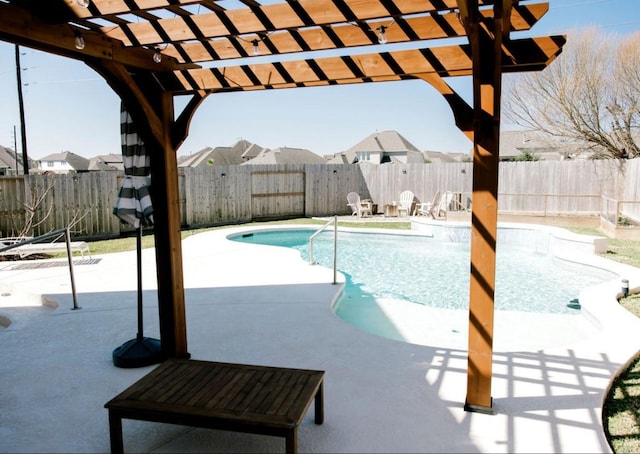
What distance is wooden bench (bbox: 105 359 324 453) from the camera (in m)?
2.36

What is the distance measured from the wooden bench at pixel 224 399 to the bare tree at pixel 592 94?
16007 mm

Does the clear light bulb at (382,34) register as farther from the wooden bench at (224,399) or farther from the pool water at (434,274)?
the pool water at (434,274)

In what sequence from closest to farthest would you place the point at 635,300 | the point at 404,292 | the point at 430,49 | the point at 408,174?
the point at 430,49
the point at 635,300
the point at 404,292
the point at 408,174

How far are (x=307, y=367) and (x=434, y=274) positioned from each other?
17.6ft

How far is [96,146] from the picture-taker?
37031mm

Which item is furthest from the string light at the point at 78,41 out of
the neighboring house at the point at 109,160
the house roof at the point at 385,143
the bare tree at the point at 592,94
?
the neighboring house at the point at 109,160

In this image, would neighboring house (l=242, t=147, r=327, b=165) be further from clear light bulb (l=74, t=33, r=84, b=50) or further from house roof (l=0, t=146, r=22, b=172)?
clear light bulb (l=74, t=33, r=84, b=50)

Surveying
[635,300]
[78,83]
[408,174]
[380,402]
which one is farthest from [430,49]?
[78,83]

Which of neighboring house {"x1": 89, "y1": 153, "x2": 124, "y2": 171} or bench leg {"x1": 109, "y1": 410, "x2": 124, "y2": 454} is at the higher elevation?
neighboring house {"x1": 89, "y1": 153, "x2": 124, "y2": 171}

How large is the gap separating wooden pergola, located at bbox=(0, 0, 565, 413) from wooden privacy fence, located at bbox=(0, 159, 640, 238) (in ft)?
25.5

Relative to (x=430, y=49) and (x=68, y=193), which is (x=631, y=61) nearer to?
(x=430, y=49)

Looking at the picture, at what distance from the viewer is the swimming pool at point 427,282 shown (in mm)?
6016

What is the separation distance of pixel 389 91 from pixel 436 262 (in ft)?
76.7

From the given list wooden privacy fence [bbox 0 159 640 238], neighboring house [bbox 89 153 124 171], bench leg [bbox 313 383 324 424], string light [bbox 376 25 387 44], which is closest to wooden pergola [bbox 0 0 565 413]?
string light [bbox 376 25 387 44]
